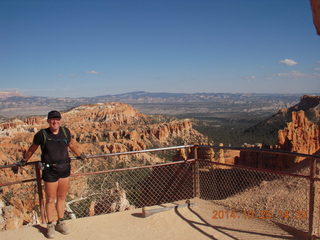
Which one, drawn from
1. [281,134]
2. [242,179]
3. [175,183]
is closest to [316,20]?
[175,183]

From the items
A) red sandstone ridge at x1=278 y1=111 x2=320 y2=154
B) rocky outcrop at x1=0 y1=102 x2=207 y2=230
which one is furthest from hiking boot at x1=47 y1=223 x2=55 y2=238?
red sandstone ridge at x1=278 y1=111 x2=320 y2=154

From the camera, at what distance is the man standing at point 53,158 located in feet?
13.9

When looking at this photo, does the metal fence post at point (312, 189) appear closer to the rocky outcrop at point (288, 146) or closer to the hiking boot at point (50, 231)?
the hiking boot at point (50, 231)

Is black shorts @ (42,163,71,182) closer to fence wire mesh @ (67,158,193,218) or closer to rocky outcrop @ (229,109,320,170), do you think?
fence wire mesh @ (67,158,193,218)

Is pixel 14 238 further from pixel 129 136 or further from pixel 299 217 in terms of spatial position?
pixel 129 136

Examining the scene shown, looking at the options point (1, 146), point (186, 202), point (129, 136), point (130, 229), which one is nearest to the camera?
point (130, 229)

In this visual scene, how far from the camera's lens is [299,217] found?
565 cm

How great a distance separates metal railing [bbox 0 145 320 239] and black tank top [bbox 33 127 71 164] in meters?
0.57

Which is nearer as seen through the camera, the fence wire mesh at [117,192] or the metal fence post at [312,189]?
the metal fence post at [312,189]

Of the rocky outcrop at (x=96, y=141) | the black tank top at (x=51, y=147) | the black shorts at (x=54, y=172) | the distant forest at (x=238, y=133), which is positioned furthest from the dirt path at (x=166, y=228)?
the distant forest at (x=238, y=133)

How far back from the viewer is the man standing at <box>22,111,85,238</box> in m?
4.24

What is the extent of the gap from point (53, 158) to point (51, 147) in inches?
6.8

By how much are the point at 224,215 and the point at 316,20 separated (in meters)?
3.75

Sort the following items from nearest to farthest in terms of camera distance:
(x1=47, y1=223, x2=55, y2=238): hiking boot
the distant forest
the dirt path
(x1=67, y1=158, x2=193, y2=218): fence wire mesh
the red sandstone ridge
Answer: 1. (x1=47, y1=223, x2=55, y2=238): hiking boot
2. the dirt path
3. (x1=67, y1=158, x2=193, y2=218): fence wire mesh
4. the red sandstone ridge
5. the distant forest
